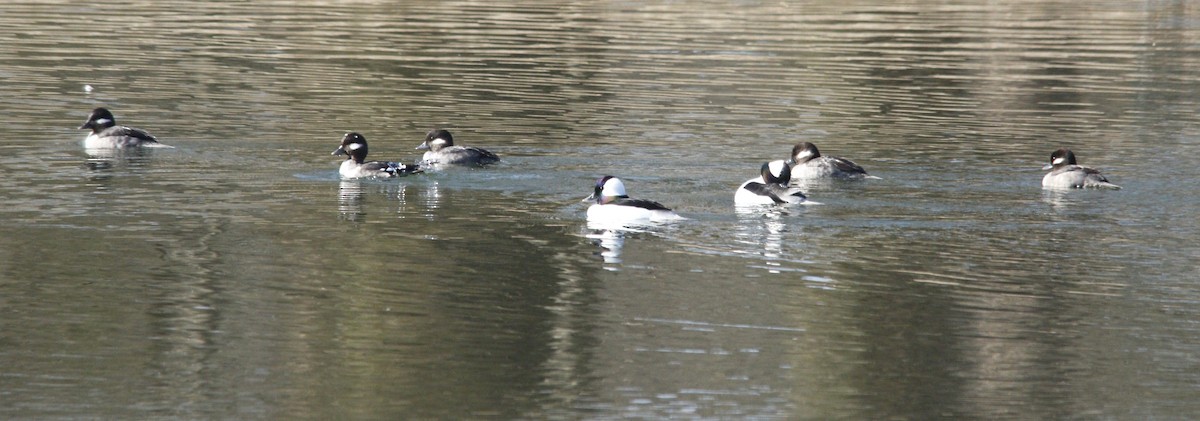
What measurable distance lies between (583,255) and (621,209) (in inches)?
71.3

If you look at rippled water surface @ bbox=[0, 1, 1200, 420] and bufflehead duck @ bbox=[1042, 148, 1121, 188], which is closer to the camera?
rippled water surface @ bbox=[0, 1, 1200, 420]

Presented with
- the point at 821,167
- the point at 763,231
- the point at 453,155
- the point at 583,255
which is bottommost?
the point at 583,255

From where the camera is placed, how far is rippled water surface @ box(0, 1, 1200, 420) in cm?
1212

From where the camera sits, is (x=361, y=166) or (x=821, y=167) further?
(x=821, y=167)

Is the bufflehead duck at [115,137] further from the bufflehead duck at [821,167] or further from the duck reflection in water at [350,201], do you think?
the bufflehead duck at [821,167]

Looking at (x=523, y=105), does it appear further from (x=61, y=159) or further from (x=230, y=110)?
(x=61, y=159)

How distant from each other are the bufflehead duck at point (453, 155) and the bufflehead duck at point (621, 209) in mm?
4194

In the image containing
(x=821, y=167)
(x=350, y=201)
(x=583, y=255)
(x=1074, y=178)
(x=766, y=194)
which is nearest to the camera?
(x=583, y=255)

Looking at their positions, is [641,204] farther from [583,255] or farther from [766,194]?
[583,255]

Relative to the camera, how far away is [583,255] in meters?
16.9

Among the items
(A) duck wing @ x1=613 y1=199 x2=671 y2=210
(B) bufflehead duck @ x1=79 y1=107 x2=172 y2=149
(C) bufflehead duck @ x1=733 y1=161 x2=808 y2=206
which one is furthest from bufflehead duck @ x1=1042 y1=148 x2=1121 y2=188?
(B) bufflehead duck @ x1=79 y1=107 x2=172 y2=149

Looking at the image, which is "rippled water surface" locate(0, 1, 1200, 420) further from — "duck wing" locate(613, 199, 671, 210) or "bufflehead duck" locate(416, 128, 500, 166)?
"bufflehead duck" locate(416, 128, 500, 166)

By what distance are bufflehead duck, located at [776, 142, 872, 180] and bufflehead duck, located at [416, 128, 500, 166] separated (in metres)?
4.15

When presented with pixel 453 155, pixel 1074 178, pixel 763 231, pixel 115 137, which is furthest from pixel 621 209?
pixel 115 137
